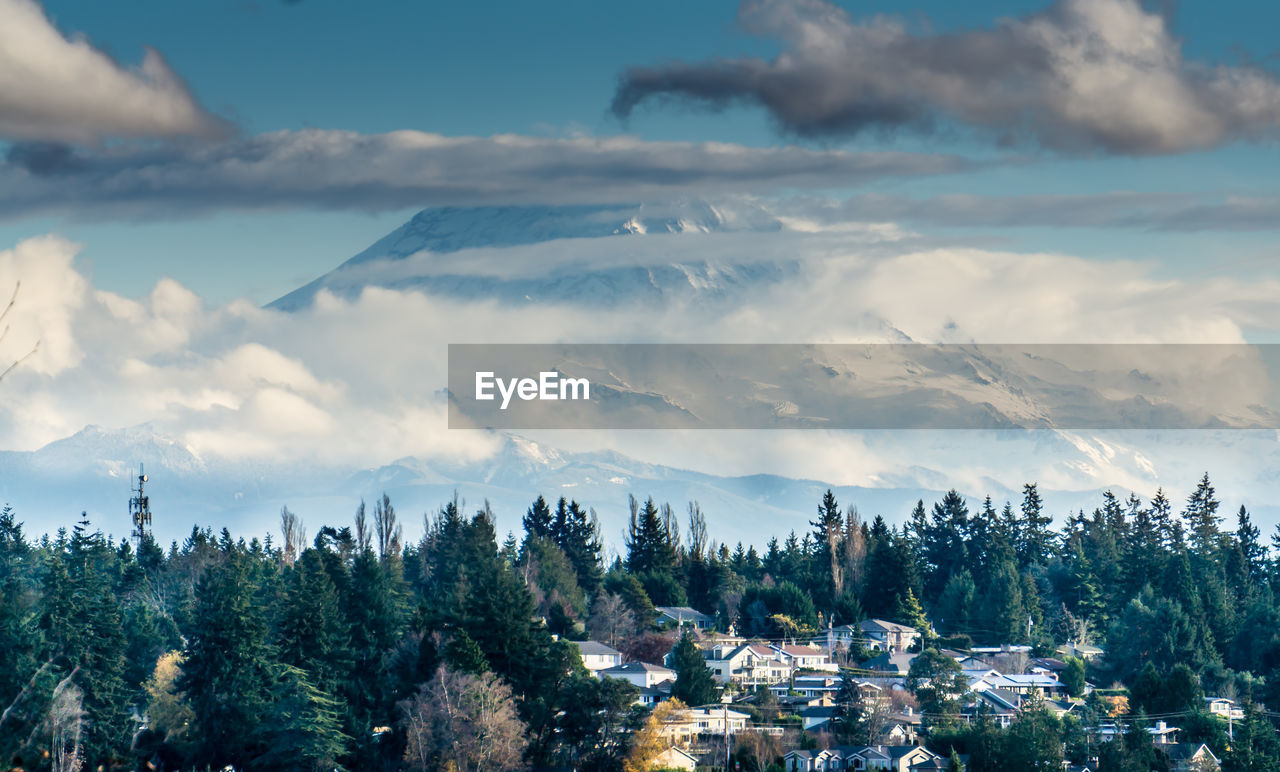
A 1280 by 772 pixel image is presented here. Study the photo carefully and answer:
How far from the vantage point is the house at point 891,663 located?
111644 millimetres

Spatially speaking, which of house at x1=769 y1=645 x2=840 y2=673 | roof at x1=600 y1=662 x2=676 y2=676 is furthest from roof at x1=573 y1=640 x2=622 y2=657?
house at x1=769 y1=645 x2=840 y2=673

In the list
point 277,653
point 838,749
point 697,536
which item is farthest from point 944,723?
point 697,536

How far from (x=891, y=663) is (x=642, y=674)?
20744 mm

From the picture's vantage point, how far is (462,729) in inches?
2960

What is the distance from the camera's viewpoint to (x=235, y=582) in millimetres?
84312

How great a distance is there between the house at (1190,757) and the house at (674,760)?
25.2 meters

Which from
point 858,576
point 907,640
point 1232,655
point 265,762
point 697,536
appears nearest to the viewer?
point 265,762

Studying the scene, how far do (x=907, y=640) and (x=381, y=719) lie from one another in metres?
51.8

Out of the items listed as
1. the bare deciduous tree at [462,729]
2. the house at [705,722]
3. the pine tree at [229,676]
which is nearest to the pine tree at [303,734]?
the pine tree at [229,676]

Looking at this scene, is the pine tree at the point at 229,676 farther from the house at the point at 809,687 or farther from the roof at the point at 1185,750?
the roof at the point at 1185,750

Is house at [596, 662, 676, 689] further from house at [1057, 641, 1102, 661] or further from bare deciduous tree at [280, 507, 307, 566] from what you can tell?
bare deciduous tree at [280, 507, 307, 566]

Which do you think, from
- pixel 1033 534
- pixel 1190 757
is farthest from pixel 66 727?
pixel 1033 534

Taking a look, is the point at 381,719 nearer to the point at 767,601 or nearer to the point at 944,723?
the point at 944,723

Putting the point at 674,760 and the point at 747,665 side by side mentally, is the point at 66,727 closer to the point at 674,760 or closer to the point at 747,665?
Result: the point at 674,760
